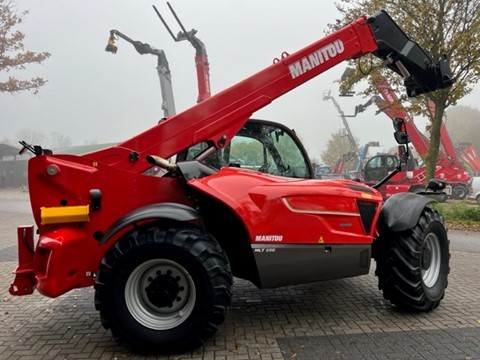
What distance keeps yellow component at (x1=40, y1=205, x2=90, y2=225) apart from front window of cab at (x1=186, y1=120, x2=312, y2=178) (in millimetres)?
1731

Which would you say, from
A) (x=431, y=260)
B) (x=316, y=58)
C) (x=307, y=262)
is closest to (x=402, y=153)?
(x=431, y=260)

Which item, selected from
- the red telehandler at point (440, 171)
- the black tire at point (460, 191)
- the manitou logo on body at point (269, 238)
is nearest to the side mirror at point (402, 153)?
the manitou logo on body at point (269, 238)

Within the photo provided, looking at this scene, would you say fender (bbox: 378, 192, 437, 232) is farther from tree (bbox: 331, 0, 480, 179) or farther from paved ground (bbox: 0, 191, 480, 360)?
tree (bbox: 331, 0, 480, 179)

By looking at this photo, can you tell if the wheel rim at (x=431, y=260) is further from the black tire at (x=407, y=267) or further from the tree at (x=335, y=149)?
the tree at (x=335, y=149)

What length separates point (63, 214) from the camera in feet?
12.2

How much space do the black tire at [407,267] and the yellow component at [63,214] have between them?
301 cm

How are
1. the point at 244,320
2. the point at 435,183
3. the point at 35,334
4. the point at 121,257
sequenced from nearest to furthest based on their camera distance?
the point at 121,257
the point at 35,334
the point at 244,320
the point at 435,183

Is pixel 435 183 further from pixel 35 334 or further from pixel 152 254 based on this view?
pixel 35 334

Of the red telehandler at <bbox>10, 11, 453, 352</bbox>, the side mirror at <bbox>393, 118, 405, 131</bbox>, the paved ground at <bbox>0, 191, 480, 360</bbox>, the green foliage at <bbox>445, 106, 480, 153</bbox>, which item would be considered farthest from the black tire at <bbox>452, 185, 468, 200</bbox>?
the green foliage at <bbox>445, 106, 480, 153</bbox>

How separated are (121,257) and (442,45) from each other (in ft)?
37.7

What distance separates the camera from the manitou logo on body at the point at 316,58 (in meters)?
4.52

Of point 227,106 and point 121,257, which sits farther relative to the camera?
point 227,106

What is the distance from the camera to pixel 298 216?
3.77 m

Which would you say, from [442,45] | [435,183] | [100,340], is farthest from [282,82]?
[442,45]
